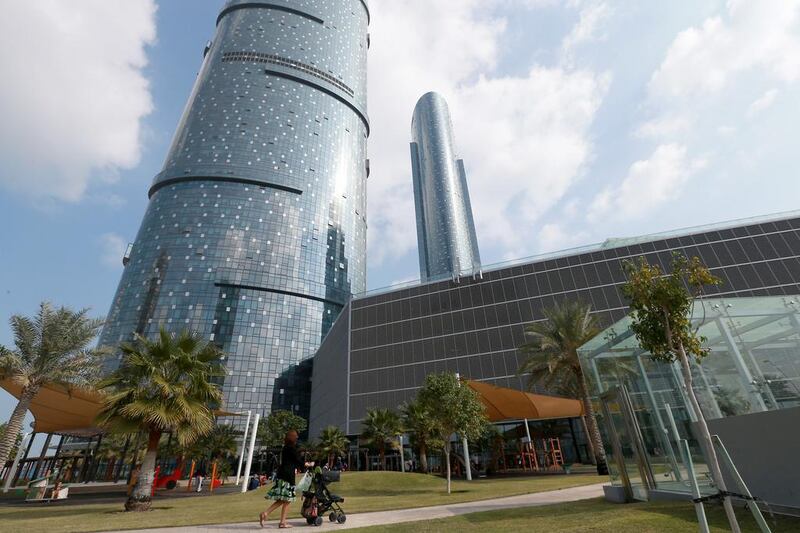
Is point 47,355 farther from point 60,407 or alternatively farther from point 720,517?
point 720,517

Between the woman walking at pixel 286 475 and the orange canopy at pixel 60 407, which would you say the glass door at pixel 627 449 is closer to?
the woman walking at pixel 286 475

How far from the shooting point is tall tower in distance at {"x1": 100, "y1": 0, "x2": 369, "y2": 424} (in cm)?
8619

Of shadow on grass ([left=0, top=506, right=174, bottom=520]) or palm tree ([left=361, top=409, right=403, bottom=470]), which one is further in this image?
palm tree ([left=361, top=409, right=403, bottom=470])

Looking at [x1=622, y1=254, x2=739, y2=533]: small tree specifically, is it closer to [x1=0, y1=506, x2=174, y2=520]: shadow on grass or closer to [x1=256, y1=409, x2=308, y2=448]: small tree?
[x1=0, y1=506, x2=174, y2=520]: shadow on grass

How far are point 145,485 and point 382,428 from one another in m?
27.8

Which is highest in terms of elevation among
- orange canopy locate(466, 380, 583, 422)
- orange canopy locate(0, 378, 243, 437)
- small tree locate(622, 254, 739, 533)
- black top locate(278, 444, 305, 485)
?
orange canopy locate(0, 378, 243, 437)

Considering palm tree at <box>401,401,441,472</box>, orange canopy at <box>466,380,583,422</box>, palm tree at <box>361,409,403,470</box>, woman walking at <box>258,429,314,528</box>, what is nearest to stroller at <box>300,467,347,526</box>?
woman walking at <box>258,429,314,528</box>

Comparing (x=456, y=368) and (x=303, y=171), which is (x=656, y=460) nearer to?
(x=456, y=368)

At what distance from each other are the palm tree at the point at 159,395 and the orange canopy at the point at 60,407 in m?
8.29

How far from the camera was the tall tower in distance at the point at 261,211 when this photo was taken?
8619 centimetres

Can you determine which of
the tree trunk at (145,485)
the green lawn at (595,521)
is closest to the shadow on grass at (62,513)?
the tree trunk at (145,485)

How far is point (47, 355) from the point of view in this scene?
68.4 ft

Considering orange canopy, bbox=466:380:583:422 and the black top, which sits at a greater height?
orange canopy, bbox=466:380:583:422

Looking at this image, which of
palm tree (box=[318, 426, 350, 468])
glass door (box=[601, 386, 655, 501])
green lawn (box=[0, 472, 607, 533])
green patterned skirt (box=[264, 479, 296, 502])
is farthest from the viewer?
palm tree (box=[318, 426, 350, 468])
